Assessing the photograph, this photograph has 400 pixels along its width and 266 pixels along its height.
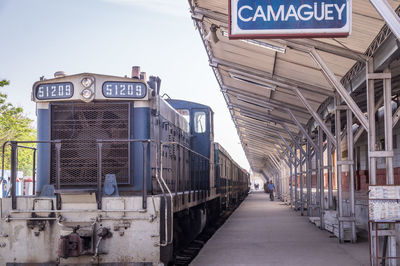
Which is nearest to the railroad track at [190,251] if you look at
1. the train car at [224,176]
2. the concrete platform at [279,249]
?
the concrete platform at [279,249]

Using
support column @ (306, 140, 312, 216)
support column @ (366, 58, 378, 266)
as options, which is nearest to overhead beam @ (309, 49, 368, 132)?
support column @ (366, 58, 378, 266)

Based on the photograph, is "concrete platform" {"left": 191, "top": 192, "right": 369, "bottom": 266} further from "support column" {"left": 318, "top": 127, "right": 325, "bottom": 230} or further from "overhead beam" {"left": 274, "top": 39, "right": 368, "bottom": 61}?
"overhead beam" {"left": 274, "top": 39, "right": 368, "bottom": 61}

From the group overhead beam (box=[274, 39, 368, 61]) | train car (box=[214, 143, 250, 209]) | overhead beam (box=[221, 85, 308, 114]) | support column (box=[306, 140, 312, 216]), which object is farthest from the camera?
support column (box=[306, 140, 312, 216])

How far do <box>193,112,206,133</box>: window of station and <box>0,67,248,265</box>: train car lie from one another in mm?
3284

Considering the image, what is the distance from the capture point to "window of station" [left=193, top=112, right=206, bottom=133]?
13.4 m

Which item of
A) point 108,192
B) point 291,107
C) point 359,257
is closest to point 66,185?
point 108,192

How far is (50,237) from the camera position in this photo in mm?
6914

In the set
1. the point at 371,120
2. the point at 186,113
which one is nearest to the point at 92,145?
the point at 371,120

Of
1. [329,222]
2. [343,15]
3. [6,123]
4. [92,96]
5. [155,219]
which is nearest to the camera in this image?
[343,15]

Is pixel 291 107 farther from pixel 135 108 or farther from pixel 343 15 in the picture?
pixel 343 15

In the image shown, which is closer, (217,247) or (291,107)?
(217,247)

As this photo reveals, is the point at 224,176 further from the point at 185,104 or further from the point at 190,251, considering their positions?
the point at 190,251

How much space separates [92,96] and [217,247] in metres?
4.69

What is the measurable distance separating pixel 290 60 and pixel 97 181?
20.9 ft
